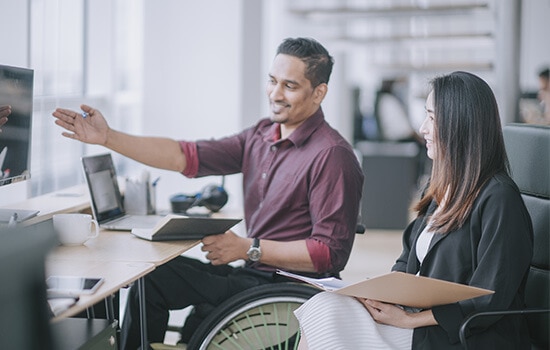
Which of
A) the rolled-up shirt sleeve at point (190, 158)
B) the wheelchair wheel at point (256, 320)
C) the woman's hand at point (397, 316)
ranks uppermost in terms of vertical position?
the rolled-up shirt sleeve at point (190, 158)

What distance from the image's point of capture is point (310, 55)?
123 inches

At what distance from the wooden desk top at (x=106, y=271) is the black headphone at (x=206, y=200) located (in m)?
1.00

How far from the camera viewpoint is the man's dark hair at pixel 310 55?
3.11 meters

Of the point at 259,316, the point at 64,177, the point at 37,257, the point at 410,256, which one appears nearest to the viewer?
the point at 37,257

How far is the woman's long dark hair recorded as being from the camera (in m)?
2.32

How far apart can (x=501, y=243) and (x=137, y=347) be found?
1.39 meters

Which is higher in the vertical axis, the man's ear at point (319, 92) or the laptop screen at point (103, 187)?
the man's ear at point (319, 92)

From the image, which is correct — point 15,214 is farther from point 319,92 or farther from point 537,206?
point 537,206

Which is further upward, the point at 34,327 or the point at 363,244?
the point at 34,327

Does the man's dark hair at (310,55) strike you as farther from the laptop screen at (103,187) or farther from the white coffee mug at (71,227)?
the white coffee mug at (71,227)

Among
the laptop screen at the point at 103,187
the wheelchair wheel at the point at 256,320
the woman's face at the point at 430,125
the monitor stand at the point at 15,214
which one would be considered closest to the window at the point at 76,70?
the laptop screen at the point at 103,187

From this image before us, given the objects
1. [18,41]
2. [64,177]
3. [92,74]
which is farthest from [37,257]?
[92,74]

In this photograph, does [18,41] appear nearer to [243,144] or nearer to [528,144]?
[243,144]

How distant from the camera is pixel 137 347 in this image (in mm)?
2951
